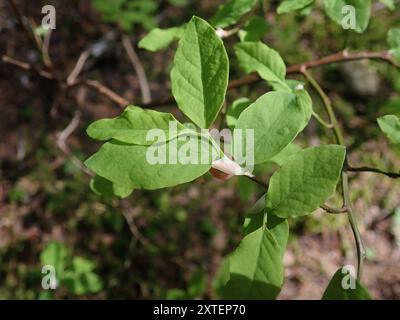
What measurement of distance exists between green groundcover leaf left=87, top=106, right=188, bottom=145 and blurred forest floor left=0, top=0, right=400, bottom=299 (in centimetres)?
142

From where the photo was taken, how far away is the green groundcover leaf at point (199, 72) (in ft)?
2.13

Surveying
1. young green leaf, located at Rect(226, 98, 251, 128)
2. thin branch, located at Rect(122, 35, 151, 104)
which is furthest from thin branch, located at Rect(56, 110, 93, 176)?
young green leaf, located at Rect(226, 98, 251, 128)

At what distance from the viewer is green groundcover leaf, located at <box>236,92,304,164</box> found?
0.64 metres

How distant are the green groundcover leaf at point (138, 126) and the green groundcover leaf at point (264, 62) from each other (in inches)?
12.4

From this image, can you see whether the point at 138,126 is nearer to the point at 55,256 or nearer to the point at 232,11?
the point at 232,11

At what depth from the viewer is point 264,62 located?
35.4 inches

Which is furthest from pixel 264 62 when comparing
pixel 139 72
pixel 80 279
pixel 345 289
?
pixel 80 279

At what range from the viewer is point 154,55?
8.73ft

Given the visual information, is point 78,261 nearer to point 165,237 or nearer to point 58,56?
point 165,237

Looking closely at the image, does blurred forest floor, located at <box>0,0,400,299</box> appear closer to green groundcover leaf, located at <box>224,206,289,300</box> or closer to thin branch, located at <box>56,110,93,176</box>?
thin branch, located at <box>56,110,93,176</box>
